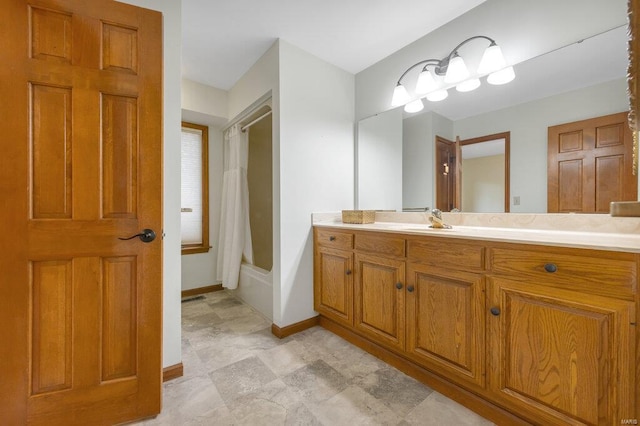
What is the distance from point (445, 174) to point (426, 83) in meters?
0.75

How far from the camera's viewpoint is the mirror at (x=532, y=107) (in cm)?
140

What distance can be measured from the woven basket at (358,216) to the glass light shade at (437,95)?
3.46ft

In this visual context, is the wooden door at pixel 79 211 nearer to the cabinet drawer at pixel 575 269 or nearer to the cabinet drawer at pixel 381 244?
the cabinet drawer at pixel 381 244

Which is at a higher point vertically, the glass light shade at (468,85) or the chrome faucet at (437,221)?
the glass light shade at (468,85)

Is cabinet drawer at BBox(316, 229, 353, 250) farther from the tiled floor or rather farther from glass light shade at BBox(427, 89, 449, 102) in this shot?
glass light shade at BBox(427, 89, 449, 102)

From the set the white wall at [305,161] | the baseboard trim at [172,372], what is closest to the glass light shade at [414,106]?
the white wall at [305,161]

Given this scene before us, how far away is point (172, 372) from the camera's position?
165 cm

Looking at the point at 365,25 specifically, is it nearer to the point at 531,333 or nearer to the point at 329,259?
the point at 329,259

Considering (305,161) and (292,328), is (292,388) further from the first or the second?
(305,161)

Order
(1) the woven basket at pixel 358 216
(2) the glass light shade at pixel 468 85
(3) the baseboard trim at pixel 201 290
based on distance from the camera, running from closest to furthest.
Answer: (2) the glass light shade at pixel 468 85 → (1) the woven basket at pixel 358 216 → (3) the baseboard trim at pixel 201 290

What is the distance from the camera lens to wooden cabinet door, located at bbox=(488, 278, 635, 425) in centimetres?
95

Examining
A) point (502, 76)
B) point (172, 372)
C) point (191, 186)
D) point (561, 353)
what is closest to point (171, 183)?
point (172, 372)

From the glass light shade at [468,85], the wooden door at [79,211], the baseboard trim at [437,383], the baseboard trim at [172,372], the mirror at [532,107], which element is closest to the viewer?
the wooden door at [79,211]

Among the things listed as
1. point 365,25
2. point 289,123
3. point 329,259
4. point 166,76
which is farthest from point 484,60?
point 166,76
